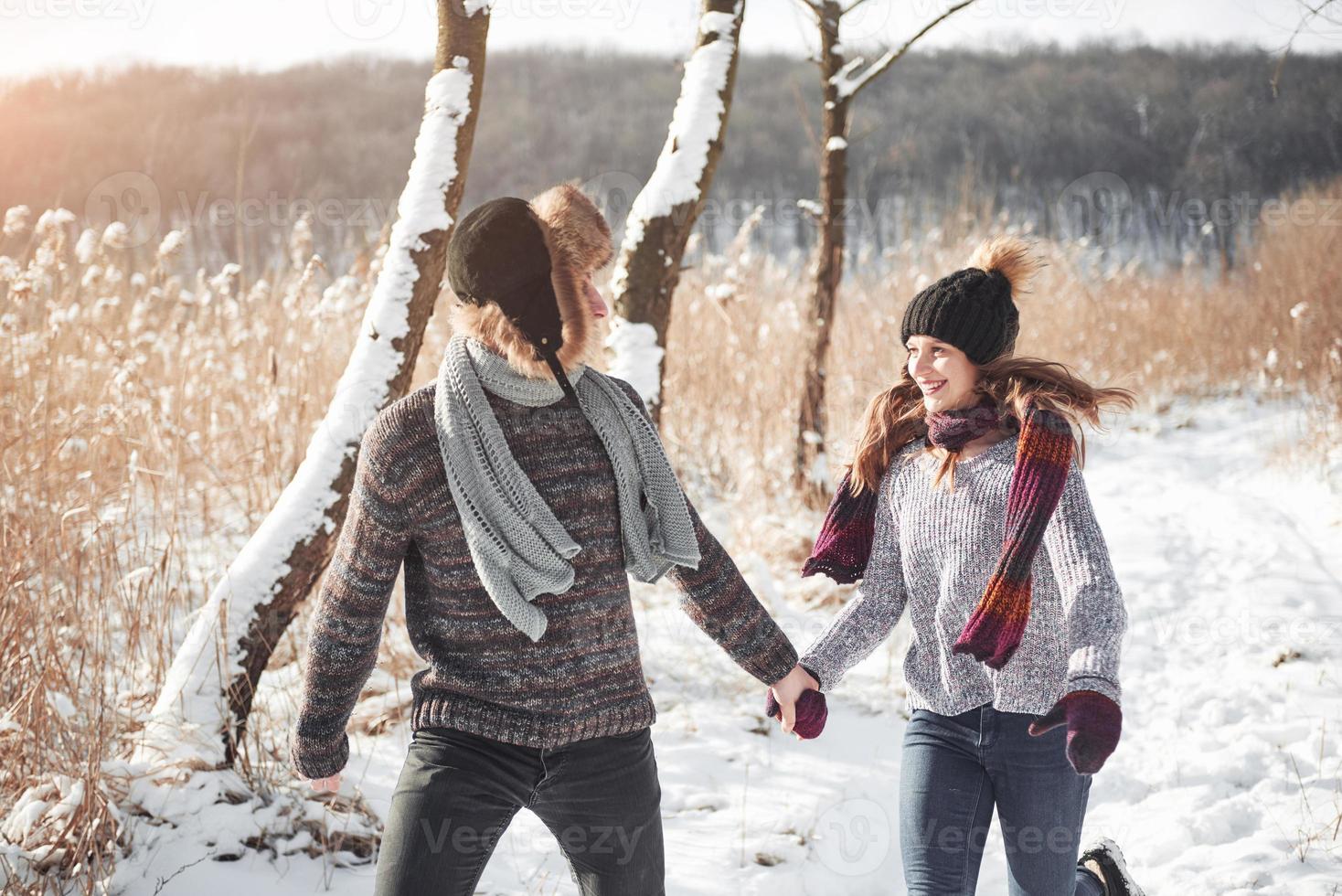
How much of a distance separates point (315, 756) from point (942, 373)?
1390 millimetres

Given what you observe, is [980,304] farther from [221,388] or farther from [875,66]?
[221,388]

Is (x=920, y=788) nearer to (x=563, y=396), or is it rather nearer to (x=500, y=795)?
(x=500, y=795)

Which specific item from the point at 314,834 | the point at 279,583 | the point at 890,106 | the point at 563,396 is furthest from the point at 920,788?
the point at 890,106

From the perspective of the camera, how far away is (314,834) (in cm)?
264

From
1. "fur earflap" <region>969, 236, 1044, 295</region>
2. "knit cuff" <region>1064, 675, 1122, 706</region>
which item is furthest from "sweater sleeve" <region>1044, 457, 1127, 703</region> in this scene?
"fur earflap" <region>969, 236, 1044, 295</region>

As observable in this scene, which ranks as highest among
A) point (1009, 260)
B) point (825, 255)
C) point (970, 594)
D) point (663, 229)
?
point (825, 255)

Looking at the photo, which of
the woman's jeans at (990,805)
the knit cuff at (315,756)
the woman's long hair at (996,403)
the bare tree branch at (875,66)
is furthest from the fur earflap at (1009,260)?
the bare tree branch at (875,66)

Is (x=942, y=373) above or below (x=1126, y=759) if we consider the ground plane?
above

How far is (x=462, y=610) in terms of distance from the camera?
1586 mm

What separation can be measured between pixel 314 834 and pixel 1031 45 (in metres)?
36.4

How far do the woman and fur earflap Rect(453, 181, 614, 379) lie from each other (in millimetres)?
737

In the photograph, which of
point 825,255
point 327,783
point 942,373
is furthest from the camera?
point 825,255

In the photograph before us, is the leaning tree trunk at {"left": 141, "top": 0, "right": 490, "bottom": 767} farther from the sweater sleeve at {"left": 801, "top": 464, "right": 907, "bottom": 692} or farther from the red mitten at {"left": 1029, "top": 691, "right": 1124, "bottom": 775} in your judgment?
the red mitten at {"left": 1029, "top": 691, "right": 1124, "bottom": 775}

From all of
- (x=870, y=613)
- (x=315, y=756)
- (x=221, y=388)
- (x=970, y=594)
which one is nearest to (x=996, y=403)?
(x=970, y=594)
